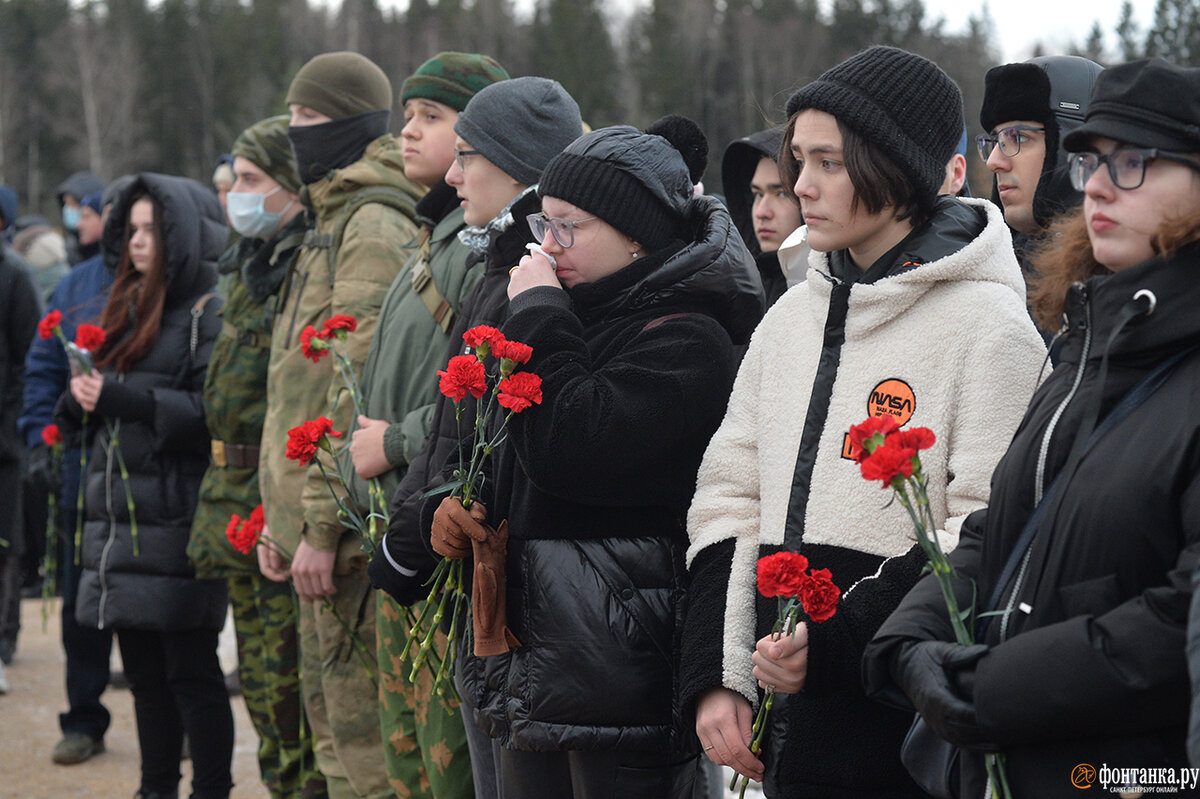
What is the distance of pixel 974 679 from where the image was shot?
1.91 m

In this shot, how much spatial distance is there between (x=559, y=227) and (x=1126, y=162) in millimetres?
1433

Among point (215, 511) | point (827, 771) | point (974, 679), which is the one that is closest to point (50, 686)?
point (215, 511)

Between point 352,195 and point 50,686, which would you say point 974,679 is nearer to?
point 352,195

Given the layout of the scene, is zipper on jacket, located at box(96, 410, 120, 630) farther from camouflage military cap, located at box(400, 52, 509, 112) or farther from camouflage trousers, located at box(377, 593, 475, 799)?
camouflage military cap, located at box(400, 52, 509, 112)

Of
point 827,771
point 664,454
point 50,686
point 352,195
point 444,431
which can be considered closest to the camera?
point 827,771

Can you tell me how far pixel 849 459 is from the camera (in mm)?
2453

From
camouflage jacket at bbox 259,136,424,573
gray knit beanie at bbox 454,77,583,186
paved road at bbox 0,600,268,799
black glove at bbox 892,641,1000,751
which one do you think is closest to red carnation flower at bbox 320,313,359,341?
camouflage jacket at bbox 259,136,424,573

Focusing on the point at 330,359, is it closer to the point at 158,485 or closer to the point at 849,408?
the point at 158,485

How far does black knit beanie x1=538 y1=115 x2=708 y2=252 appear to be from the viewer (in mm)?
3062

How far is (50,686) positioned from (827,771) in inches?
247

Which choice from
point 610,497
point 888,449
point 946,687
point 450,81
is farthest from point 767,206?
point 946,687

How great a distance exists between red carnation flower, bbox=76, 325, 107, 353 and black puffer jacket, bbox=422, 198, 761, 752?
9.10 ft

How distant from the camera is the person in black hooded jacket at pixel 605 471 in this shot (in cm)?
287

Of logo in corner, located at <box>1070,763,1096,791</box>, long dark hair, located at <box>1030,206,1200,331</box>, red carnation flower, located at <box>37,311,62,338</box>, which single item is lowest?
red carnation flower, located at <box>37,311,62,338</box>
